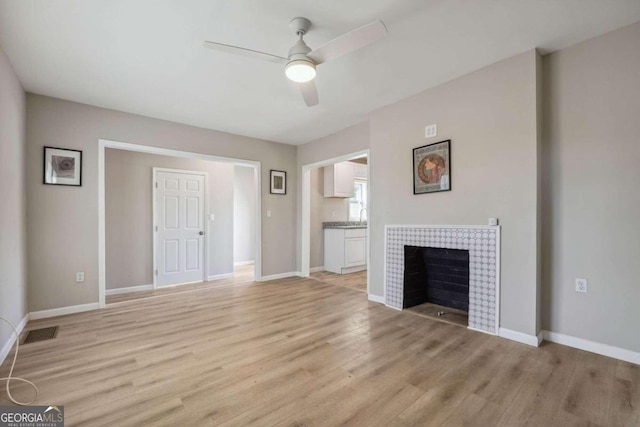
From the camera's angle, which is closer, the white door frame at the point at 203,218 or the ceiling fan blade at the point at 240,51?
the ceiling fan blade at the point at 240,51

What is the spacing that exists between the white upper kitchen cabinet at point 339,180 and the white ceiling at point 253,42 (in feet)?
8.39

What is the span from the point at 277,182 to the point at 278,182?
0.08ft

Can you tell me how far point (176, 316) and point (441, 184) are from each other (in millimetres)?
3430

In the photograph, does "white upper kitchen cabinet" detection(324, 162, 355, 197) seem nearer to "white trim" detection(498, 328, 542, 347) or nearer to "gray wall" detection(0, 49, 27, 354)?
"white trim" detection(498, 328, 542, 347)

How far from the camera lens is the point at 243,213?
746 centimetres

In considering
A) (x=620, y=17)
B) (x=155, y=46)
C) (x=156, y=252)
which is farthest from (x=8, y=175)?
(x=620, y=17)

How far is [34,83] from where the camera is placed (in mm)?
2986

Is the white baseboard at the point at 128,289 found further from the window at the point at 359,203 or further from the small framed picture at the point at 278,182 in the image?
the window at the point at 359,203

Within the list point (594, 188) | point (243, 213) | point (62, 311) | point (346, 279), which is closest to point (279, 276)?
point (346, 279)

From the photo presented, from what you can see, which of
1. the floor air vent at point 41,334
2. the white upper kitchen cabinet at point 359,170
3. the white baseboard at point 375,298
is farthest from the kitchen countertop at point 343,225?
the floor air vent at point 41,334

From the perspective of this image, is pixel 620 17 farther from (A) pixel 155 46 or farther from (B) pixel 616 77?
(A) pixel 155 46

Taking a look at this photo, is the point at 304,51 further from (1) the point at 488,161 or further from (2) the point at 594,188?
(2) the point at 594,188

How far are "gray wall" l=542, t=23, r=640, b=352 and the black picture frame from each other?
4046 millimetres
